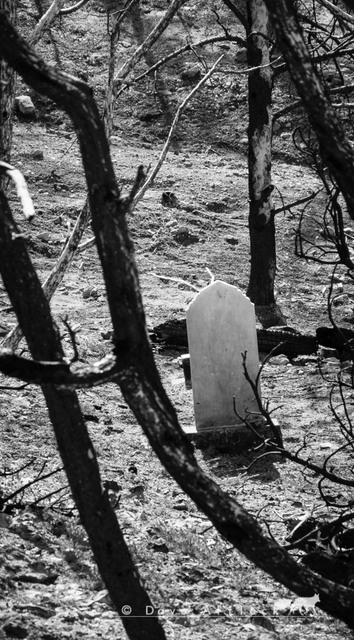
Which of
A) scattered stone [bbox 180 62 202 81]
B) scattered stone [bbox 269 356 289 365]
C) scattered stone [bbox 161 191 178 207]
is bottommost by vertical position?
scattered stone [bbox 269 356 289 365]

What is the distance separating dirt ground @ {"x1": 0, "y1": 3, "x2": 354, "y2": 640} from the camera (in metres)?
4.47

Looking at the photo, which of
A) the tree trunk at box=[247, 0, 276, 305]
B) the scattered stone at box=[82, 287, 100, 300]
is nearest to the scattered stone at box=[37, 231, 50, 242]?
the scattered stone at box=[82, 287, 100, 300]

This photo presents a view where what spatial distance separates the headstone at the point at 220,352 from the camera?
7.49m

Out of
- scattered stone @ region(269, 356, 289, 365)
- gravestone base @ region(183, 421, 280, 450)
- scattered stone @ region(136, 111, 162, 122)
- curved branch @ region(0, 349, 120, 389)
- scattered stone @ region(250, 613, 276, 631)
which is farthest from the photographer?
scattered stone @ region(136, 111, 162, 122)

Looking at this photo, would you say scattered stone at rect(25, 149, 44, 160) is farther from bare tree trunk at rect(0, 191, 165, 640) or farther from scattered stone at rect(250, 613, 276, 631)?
bare tree trunk at rect(0, 191, 165, 640)

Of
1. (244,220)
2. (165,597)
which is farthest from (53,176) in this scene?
(165,597)

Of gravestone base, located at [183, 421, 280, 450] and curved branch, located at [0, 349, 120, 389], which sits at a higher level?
curved branch, located at [0, 349, 120, 389]

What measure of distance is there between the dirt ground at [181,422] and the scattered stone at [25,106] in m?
0.22

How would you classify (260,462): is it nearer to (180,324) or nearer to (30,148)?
(180,324)

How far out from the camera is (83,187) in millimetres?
14711

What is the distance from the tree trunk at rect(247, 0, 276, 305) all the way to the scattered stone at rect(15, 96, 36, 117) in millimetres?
6777

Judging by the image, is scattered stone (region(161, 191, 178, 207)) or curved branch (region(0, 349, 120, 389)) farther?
scattered stone (region(161, 191, 178, 207))

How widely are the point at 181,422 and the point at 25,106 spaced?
1043cm

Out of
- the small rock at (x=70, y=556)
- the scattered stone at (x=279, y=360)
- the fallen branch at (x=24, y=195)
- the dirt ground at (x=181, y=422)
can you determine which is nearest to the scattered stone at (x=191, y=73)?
the dirt ground at (x=181, y=422)
